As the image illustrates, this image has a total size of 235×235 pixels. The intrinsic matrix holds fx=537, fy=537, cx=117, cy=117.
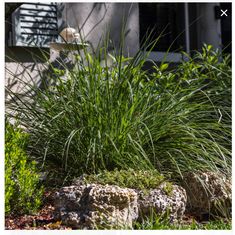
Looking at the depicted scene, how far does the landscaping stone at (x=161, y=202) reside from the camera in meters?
3.52

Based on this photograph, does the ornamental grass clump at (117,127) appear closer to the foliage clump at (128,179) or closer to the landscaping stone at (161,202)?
the foliage clump at (128,179)

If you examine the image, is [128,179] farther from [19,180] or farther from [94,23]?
[94,23]

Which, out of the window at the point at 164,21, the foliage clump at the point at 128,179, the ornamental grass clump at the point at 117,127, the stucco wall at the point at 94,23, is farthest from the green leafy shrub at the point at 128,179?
the window at the point at 164,21

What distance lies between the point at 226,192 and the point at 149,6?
454 cm

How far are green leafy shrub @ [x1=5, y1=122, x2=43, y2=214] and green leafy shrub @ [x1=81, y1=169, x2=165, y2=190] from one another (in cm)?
40

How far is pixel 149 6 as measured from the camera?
795cm

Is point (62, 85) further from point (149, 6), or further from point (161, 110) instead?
point (149, 6)

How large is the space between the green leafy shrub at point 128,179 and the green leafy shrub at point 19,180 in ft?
1.32

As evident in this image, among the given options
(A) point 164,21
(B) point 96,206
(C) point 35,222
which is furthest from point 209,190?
(A) point 164,21

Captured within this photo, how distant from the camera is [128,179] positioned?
3.56m

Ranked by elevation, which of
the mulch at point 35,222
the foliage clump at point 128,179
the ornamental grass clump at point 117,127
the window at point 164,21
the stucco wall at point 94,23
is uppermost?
the window at point 164,21

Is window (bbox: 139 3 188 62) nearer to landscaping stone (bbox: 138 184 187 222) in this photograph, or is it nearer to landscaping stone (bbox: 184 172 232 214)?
landscaping stone (bbox: 184 172 232 214)
